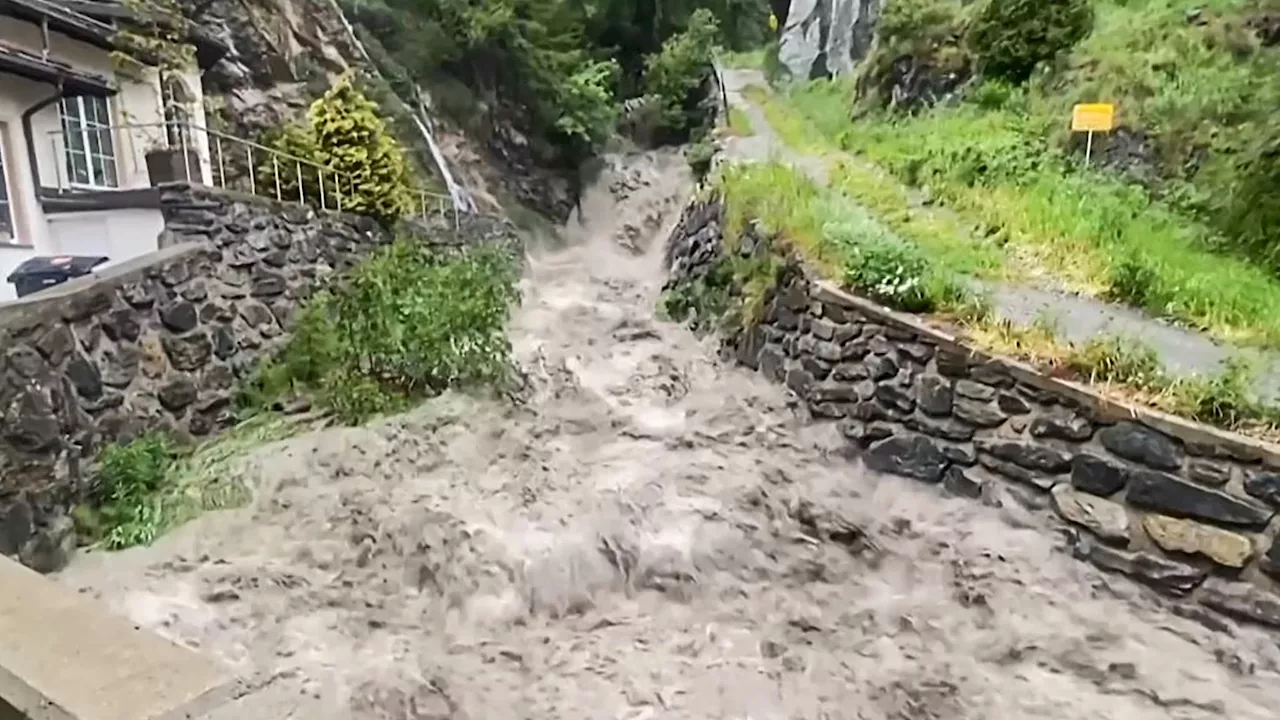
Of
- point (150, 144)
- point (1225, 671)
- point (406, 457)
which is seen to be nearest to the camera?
point (1225, 671)

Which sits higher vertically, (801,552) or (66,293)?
(66,293)

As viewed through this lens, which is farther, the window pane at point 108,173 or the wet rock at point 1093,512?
the window pane at point 108,173

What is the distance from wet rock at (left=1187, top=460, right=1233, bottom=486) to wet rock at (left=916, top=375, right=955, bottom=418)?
1362mm

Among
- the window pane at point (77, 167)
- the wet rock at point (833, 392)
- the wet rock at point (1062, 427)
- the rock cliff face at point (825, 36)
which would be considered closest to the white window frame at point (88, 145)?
the window pane at point (77, 167)

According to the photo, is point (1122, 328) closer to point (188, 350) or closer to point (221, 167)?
point (188, 350)

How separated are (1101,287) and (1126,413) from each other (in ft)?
5.90

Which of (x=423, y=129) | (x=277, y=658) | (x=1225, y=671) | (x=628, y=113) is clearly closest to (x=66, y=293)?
(x=277, y=658)

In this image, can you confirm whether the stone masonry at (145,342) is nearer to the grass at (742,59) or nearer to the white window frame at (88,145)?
the white window frame at (88,145)

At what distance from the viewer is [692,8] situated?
21141 millimetres

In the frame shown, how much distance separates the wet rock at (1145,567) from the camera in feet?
12.4

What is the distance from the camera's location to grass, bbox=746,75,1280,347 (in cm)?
508

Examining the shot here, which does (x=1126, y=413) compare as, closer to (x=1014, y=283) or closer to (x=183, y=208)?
(x=1014, y=283)

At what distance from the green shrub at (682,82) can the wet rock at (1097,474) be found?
1598 cm

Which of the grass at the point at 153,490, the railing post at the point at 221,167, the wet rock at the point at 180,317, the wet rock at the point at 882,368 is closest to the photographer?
the grass at the point at 153,490
